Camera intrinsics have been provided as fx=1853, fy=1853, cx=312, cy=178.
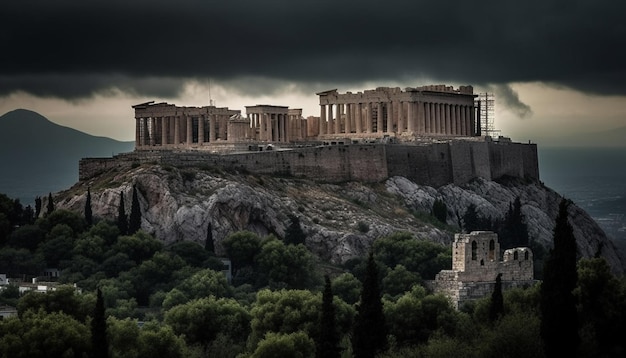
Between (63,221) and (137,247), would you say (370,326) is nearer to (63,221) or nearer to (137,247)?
(137,247)

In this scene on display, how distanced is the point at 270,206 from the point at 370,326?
44.6m

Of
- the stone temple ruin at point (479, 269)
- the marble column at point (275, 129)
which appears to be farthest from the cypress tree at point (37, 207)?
the stone temple ruin at point (479, 269)

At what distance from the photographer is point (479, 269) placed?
344 feet

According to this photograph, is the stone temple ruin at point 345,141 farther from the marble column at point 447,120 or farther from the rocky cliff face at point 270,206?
the rocky cliff face at point 270,206

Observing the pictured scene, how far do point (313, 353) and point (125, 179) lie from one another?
43.6 m

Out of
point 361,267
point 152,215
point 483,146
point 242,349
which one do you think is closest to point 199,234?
point 152,215

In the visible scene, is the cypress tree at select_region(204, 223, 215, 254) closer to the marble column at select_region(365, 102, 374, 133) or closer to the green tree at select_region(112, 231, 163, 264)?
the green tree at select_region(112, 231, 163, 264)

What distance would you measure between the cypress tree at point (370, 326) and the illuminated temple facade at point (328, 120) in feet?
200

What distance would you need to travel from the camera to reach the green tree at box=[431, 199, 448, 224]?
145250mm

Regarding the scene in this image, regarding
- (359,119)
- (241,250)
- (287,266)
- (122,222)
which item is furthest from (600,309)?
(359,119)

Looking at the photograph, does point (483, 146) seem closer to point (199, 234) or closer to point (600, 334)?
point (199, 234)

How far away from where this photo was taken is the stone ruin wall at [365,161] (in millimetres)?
139125

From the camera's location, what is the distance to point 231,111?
158 meters

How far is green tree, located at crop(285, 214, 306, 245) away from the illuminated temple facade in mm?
22005
